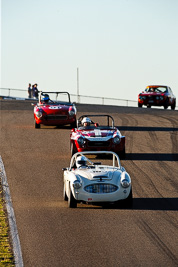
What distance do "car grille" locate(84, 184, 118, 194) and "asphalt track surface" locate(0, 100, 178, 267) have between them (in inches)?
16.2

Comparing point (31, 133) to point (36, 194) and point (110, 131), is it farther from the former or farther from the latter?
point (36, 194)

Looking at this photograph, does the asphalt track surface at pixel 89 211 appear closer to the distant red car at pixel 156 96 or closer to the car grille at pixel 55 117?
the car grille at pixel 55 117

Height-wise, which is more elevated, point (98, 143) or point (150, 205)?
point (98, 143)

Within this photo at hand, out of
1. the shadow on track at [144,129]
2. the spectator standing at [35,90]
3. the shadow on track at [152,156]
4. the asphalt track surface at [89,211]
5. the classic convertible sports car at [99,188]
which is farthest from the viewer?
the spectator standing at [35,90]

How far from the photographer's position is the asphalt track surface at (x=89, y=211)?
35.7 ft

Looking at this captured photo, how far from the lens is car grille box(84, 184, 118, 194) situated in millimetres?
14188

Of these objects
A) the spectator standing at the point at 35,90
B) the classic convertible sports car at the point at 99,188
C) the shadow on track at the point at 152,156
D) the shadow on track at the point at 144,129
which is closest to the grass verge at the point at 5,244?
the classic convertible sports car at the point at 99,188

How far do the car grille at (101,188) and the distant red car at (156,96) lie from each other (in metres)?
27.9

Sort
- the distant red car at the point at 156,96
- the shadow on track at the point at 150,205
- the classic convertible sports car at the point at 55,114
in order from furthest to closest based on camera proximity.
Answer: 1. the distant red car at the point at 156,96
2. the classic convertible sports car at the point at 55,114
3. the shadow on track at the point at 150,205

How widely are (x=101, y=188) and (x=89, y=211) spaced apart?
0.52 m

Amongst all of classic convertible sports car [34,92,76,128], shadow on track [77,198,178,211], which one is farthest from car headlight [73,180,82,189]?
classic convertible sports car [34,92,76,128]

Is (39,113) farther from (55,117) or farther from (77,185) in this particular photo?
(77,185)

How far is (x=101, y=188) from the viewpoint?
560 inches

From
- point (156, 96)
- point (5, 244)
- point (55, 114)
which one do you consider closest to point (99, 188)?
point (5, 244)
